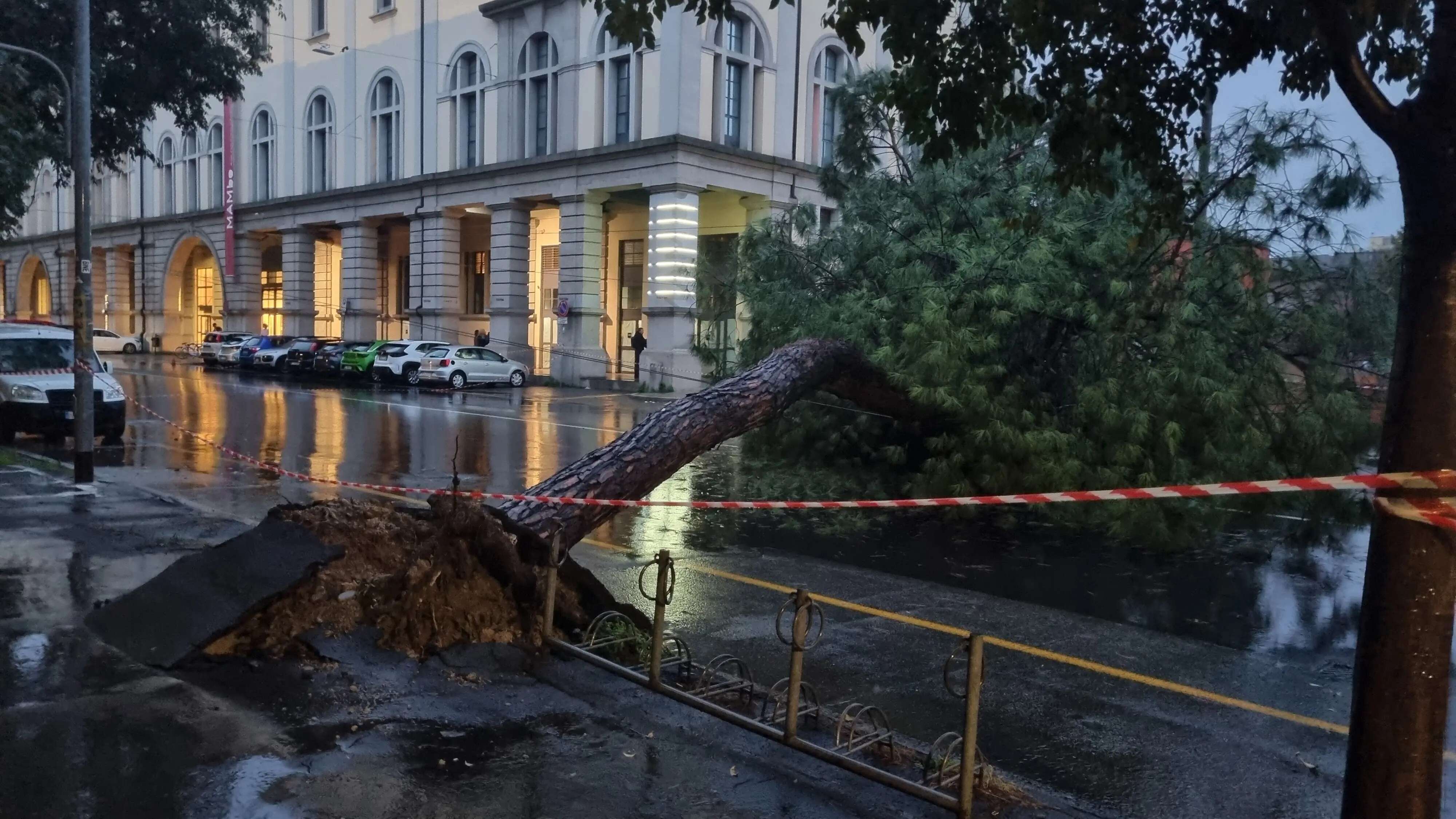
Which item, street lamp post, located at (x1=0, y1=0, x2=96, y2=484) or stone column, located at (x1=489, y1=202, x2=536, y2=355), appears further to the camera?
stone column, located at (x1=489, y1=202, x2=536, y2=355)

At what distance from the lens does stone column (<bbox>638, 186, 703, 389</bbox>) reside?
114ft

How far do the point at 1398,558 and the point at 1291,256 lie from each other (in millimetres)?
7858

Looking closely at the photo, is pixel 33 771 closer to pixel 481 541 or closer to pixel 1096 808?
pixel 481 541

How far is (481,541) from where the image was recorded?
6.31 meters

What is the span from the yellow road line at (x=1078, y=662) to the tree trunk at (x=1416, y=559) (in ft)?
5.07

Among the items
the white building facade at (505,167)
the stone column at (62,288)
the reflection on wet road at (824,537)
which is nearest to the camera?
the reflection on wet road at (824,537)

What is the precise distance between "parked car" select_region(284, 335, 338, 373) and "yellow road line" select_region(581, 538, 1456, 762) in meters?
34.1

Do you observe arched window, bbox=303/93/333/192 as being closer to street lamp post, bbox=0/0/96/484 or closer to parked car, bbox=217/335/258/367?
parked car, bbox=217/335/258/367

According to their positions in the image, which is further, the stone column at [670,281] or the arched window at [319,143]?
the arched window at [319,143]

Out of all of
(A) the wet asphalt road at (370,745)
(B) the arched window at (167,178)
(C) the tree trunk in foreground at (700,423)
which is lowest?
(A) the wet asphalt road at (370,745)

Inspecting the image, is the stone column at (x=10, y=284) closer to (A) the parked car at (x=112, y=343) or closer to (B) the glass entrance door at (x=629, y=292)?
(A) the parked car at (x=112, y=343)

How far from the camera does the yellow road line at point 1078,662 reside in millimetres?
5895

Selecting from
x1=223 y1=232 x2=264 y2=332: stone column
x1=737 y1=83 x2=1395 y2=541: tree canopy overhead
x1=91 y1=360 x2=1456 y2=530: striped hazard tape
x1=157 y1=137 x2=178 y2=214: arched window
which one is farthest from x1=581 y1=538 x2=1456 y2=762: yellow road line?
x1=157 y1=137 x2=178 y2=214: arched window

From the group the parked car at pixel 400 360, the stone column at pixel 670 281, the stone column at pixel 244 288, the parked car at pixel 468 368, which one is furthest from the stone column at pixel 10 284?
the stone column at pixel 670 281
